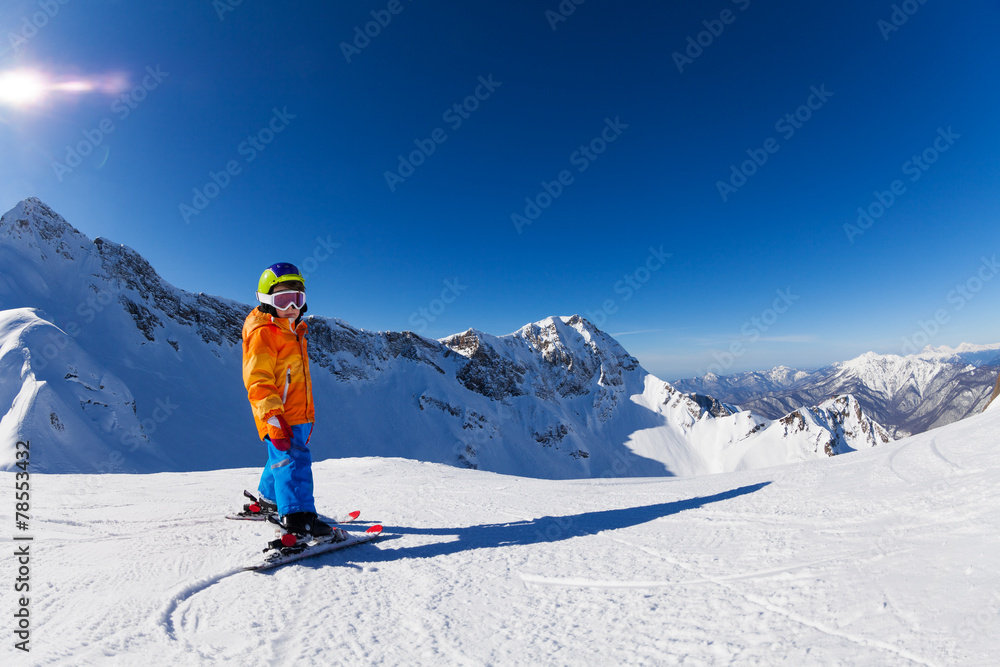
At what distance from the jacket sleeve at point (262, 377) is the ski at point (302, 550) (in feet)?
3.08

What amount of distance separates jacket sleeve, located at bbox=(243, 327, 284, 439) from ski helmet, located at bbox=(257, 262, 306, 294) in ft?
1.53

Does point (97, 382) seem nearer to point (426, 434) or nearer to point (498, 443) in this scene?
point (426, 434)

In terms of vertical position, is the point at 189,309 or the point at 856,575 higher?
the point at 189,309

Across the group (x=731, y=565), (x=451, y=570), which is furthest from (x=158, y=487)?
(x=731, y=565)

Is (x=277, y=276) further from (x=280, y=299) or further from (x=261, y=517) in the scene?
(x=261, y=517)

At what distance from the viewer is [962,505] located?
2350mm

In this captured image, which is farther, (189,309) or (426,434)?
(426,434)

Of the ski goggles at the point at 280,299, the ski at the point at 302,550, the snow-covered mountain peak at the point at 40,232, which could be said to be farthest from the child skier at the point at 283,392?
the snow-covered mountain peak at the point at 40,232

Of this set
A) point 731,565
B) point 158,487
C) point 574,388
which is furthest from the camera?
point 574,388

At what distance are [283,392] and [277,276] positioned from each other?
3.68 feet

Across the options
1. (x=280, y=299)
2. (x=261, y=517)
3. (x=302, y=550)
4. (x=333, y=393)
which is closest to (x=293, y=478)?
(x=302, y=550)

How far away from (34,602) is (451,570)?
2260 millimetres

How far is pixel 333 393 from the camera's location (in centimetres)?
6394

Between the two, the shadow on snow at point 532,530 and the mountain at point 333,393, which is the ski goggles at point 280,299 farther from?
the mountain at point 333,393
